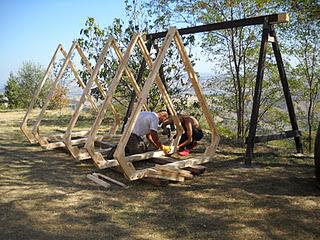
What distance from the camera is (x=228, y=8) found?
842cm

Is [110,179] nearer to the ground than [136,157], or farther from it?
nearer to the ground

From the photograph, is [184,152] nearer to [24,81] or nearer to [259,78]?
[259,78]

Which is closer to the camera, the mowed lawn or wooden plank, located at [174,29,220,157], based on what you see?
the mowed lawn

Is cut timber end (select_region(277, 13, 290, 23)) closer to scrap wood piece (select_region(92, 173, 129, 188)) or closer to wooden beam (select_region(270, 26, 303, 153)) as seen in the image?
wooden beam (select_region(270, 26, 303, 153))

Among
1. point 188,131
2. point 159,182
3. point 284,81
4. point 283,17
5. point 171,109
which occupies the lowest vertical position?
point 159,182

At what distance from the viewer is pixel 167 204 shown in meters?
4.14

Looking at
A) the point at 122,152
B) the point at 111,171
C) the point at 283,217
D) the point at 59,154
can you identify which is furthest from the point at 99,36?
the point at 283,217

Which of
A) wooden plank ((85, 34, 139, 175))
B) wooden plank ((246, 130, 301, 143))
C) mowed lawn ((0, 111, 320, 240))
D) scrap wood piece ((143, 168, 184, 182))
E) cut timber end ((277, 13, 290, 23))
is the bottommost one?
mowed lawn ((0, 111, 320, 240))

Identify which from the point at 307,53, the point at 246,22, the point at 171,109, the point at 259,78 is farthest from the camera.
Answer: the point at 307,53

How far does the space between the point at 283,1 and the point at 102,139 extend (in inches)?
230

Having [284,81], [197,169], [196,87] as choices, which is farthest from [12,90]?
[284,81]

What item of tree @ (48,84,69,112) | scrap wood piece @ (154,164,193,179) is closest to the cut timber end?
scrap wood piece @ (154,164,193,179)

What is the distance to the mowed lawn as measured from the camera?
335cm

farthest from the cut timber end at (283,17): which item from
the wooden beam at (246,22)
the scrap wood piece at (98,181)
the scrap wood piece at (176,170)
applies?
the scrap wood piece at (98,181)
